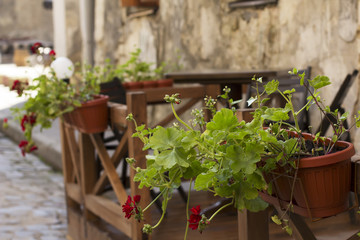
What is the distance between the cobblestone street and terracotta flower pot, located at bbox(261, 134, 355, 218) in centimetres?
269

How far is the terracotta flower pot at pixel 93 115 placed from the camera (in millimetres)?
2963

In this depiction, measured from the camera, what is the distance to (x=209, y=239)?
266cm

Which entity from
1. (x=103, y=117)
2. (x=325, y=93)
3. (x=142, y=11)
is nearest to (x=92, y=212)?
(x=103, y=117)

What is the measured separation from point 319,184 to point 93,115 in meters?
1.76

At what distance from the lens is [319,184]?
1389 millimetres

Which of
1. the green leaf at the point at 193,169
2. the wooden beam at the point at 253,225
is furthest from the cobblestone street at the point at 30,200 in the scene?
the green leaf at the point at 193,169

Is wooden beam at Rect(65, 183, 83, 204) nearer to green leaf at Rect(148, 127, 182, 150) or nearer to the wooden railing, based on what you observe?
the wooden railing

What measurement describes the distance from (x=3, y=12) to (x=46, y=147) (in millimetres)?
21402

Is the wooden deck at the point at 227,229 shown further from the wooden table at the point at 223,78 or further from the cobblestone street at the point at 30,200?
the cobblestone street at the point at 30,200

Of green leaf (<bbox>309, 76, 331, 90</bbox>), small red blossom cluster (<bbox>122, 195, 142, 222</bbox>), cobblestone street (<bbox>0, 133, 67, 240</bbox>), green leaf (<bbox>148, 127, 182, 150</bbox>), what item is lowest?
cobblestone street (<bbox>0, 133, 67, 240</bbox>)

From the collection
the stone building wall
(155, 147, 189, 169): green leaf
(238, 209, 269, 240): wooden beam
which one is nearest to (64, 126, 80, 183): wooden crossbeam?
the stone building wall

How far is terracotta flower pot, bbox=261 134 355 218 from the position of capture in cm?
138

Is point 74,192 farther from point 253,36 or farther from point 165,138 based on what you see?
point 165,138

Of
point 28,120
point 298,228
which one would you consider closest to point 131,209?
point 298,228
